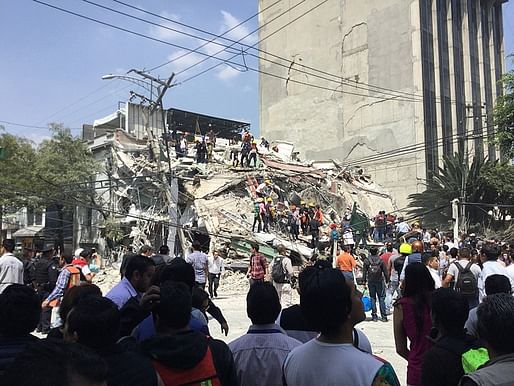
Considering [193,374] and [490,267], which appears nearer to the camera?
[193,374]

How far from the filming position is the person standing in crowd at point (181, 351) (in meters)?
2.49

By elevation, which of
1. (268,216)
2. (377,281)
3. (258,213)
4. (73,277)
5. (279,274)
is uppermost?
(258,213)

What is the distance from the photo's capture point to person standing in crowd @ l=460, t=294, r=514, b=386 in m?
1.96

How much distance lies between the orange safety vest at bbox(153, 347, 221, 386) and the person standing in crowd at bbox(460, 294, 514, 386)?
1.23 meters

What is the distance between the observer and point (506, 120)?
20953 mm

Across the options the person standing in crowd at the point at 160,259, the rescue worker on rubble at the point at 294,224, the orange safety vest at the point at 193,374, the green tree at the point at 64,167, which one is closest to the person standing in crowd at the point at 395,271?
the person standing in crowd at the point at 160,259

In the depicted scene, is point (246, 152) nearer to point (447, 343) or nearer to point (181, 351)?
point (447, 343)

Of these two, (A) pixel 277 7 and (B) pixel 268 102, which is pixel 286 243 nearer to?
(B) pixel 268 102

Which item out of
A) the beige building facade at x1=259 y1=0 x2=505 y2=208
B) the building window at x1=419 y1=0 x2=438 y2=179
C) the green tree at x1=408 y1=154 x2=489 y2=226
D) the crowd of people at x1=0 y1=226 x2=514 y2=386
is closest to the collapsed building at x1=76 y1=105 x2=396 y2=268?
the green tree at x1=408 y1=154 x2=489 y2=226

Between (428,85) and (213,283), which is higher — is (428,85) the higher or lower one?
the higher one

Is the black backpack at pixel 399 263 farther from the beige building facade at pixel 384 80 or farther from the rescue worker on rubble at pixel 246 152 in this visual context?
the beige building facade at pixel 384 80

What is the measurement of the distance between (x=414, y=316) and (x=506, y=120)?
20.0m

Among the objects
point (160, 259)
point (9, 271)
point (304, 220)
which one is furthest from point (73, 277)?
point (304, 220)

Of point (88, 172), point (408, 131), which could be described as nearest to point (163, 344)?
point (88, 172)
